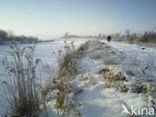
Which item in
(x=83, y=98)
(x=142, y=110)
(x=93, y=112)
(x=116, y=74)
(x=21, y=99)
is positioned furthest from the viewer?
(x=116, y=74)

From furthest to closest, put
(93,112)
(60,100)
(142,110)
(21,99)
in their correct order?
(60,100)
(21,99)
(93,112)
(142,110)

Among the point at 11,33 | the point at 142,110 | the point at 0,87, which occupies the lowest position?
the point at 0,87

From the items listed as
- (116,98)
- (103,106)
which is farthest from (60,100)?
(116,98)

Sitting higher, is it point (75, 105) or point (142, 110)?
point (142, 110)

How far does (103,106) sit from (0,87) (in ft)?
9.26

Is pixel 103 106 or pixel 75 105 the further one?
pixel 75 105

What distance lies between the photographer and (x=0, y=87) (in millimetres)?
2984

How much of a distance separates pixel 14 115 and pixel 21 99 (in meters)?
0.26

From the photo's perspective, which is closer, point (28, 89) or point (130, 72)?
point (28, 89)

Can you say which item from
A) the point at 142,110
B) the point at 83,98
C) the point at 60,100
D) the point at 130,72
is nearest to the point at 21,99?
the point at 60,100

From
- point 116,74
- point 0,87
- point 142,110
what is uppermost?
point 116,74

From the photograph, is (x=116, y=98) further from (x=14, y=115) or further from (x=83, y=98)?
(x=14, y=115)

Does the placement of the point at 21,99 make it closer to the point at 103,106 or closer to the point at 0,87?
the point at 103,106

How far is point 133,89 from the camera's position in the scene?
83.3 inches
